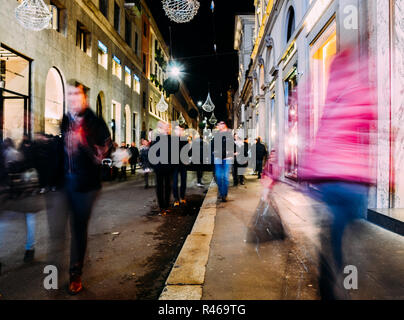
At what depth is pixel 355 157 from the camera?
2.39 meters

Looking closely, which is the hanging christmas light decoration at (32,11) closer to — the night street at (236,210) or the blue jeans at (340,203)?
the night street at (236,210)

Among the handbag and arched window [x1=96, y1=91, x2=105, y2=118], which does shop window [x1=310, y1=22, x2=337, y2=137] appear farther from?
arched window [x1=96, y1=91, x2=105, y2=118]

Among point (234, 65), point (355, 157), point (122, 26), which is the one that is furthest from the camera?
point (234, 65)

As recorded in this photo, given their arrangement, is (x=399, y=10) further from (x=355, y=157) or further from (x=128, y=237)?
(x=128, y=237)

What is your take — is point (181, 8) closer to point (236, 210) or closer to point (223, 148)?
point (223, 148)

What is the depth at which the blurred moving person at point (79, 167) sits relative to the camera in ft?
8.84

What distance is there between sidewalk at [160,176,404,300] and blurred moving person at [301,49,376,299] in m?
→ 0.29

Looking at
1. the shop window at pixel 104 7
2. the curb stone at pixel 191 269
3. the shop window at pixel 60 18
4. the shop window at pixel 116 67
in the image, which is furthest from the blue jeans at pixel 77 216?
the shop window at pixel 116 67

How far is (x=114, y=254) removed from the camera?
3.77m

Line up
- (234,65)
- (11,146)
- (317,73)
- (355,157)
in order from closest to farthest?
(355,157), (11,146), (317,73), (234,65)

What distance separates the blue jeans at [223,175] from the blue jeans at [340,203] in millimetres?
4471

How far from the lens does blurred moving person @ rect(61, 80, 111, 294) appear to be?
8.84 feet

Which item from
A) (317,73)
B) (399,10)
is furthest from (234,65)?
(399,10)
